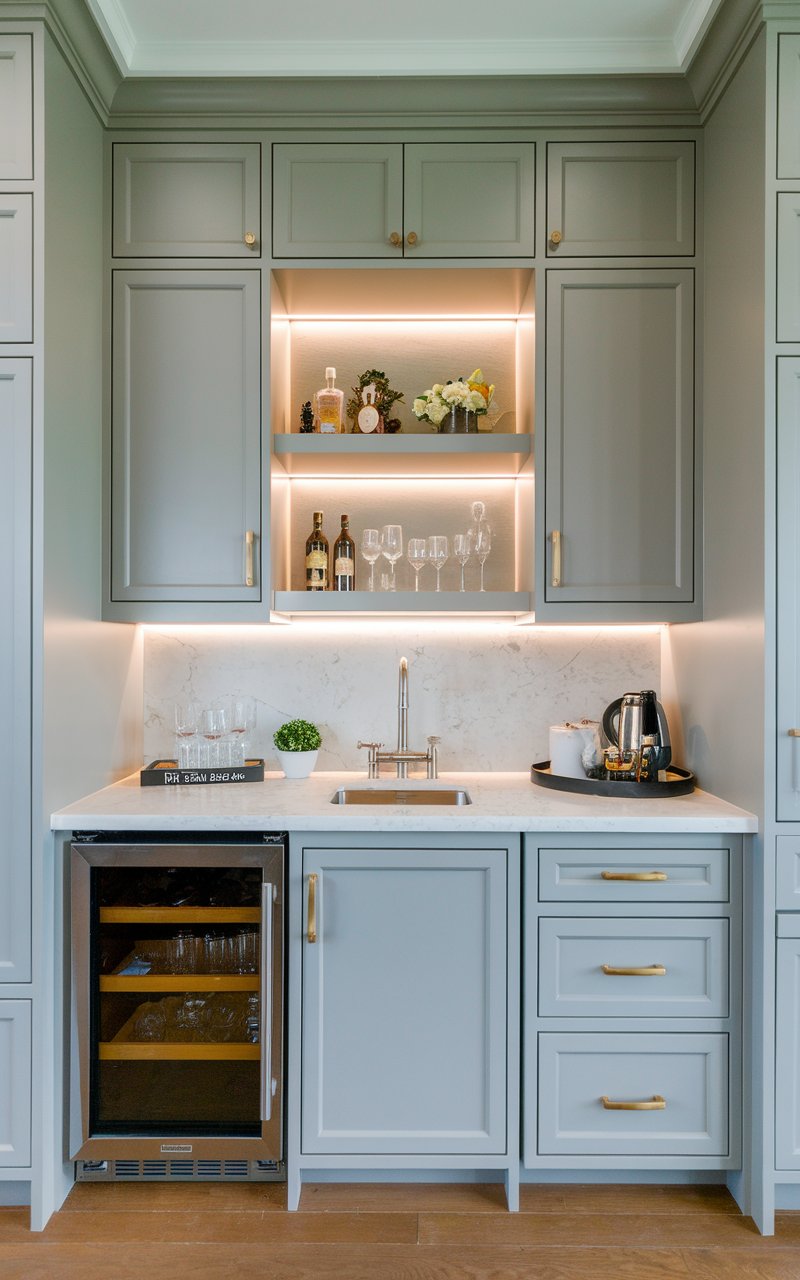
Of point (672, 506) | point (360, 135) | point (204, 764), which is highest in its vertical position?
point (360, 135)

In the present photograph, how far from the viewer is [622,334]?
2.40m

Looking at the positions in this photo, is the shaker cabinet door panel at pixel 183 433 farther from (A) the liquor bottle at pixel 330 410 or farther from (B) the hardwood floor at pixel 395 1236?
(B) the hardwood floor at pixel 395 1236

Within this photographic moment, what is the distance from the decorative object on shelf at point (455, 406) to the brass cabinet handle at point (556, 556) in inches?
16.2

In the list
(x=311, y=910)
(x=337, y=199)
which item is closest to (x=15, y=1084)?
(x=311, y=910)

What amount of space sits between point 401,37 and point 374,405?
37.7 inches

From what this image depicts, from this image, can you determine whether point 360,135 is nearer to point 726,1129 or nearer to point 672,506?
point 672,506

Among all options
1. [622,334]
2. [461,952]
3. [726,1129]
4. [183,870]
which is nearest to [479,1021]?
[461,952]

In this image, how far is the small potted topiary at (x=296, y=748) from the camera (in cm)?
260

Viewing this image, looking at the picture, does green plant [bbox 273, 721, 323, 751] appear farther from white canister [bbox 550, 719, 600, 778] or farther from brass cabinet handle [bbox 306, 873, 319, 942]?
white canister [bbox 550, 719, 600, 778]

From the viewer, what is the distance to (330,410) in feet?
8.38

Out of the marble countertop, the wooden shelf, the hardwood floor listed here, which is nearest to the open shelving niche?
the wooden shelf

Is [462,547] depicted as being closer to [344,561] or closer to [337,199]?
[344,561]

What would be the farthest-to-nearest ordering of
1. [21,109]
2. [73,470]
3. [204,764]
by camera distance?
1. [204,764]
2. [73,470]
3. [21,109]

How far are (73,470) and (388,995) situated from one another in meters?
1.55
